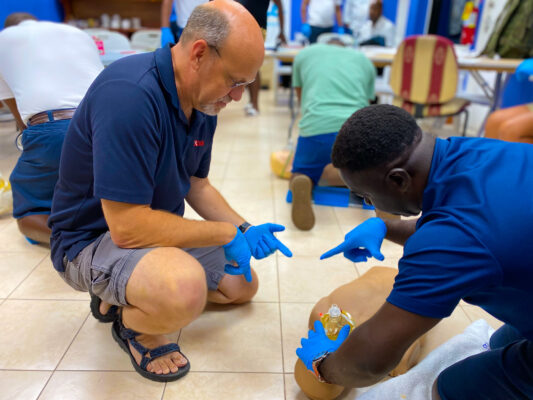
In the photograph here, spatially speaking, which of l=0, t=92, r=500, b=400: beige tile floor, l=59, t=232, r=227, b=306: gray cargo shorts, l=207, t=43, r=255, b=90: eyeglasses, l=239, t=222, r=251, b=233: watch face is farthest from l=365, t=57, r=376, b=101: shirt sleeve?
l=59, t=232, r=227, b=306: gray cargo shorts

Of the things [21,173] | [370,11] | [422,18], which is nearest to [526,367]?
[21,173]

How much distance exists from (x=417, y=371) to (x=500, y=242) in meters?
0.61

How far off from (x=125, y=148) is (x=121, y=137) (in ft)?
0.08

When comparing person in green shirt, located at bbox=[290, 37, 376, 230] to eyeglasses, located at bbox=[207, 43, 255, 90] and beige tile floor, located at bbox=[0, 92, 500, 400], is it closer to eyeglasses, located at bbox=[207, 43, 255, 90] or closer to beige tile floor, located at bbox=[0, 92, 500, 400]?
beige tile floor, located at bbox=[0, 92, 500, 400]

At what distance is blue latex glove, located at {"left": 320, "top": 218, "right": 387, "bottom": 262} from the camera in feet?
3.25

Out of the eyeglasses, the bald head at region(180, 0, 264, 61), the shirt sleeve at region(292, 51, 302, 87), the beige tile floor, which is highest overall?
the bald head at region(180, 0, 264, 61)

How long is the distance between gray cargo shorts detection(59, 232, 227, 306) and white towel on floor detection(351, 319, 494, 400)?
0.68 meters

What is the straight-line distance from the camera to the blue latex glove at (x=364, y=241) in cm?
99

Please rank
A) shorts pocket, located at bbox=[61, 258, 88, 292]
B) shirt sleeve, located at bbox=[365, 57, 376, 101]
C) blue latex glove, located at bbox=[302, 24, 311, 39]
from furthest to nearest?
1. blue latex glove, located at bbox=[302, 24, 311, 39]
2. shirt sleeve, located at bbox=[365, 57, 376, 101]
3. shorts pocket, located at bbox=[61, 258, 88, 292]

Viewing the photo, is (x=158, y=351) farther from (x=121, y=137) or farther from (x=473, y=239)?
(x=473, y=239)

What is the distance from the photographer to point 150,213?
97cm

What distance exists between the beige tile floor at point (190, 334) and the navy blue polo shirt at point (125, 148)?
30 cm

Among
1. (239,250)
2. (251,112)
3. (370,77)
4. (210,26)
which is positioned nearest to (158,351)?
(239,250)

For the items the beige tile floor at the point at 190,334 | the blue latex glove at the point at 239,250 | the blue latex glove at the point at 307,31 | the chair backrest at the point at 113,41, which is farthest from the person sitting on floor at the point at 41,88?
the blue latex glove at the point at 307,31
